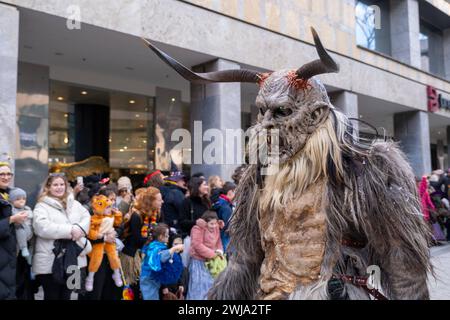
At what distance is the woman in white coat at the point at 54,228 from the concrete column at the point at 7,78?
240 cm

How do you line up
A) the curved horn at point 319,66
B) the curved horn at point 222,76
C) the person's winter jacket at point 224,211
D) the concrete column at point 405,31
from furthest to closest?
the concrete column at point 405,31 < the person's winter jacket at point 224,211 < the curved horn at point 222,76 < the curved horn at point 319,66

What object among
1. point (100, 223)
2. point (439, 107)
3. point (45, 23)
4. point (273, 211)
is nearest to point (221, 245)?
point (100, 223)

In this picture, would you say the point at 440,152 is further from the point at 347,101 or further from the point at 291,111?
the point at 291,111

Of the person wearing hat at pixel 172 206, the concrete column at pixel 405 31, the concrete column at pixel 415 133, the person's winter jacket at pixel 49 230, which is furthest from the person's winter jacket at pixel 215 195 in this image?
the concrete column at pixel 405 31

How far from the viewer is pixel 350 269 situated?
6.61 ft

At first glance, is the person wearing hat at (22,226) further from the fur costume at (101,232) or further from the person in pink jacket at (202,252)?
the person in pink jacket at (202,252)

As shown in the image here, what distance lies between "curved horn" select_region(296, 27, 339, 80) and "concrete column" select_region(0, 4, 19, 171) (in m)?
5.58

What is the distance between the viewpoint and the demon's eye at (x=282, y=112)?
2111mm

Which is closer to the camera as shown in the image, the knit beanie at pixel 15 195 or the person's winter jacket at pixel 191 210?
the knit beanie at pixel 15 195

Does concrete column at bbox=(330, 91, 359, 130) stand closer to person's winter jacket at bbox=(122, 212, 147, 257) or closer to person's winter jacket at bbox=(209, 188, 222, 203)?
person's winter jacket at bbox=(209, 188, 222, 203)

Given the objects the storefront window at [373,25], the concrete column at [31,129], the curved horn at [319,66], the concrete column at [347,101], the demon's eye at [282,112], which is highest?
the storefront window at [373,25]

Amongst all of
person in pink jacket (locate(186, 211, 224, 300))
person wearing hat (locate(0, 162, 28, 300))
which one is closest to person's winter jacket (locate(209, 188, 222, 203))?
person in pink jacket (locate(186, 211, 224, 300))

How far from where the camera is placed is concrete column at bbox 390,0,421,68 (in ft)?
49.9

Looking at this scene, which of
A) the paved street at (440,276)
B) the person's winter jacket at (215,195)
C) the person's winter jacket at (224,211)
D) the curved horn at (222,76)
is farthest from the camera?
the person's winter jacket at (215,195)
